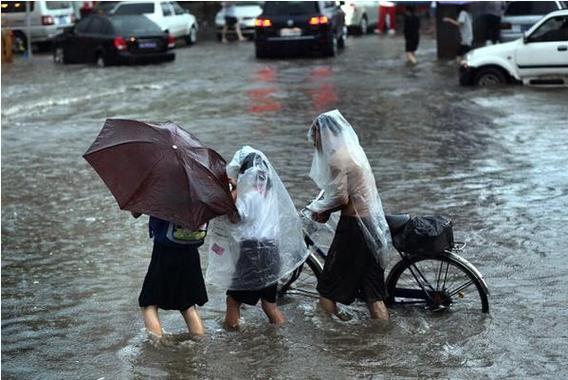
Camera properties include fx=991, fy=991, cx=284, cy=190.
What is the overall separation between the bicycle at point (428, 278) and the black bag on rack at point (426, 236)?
61mm

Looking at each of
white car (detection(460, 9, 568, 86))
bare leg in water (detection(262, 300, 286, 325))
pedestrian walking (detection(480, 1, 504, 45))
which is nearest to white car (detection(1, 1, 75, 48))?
pedestrian walking (detection(480, 1, 504, 45))

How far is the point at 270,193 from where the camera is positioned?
6.70 m

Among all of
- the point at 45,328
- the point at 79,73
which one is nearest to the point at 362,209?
the point at 45,328

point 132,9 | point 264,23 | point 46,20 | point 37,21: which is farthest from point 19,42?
point 264,23

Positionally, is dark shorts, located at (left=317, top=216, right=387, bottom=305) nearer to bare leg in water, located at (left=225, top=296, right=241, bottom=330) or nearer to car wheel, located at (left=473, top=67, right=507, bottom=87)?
bare leg in water, located at (left=225, top=296, right=241, bottom=330)

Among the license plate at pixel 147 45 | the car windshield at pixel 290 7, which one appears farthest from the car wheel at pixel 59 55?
the car windshield at pixel 290 7

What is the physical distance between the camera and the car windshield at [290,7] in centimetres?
2714

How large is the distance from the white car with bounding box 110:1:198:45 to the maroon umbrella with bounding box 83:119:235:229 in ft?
84.2

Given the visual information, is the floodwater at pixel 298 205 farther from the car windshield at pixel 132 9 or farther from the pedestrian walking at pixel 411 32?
the car windshield at pixel 132 9

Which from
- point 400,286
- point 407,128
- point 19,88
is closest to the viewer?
point 400,286

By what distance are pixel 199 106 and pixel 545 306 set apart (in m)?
12.0

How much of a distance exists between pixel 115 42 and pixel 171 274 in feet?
68.2

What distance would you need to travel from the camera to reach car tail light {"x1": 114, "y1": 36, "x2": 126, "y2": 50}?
2638 cm

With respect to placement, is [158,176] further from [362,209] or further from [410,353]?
[410,353]
